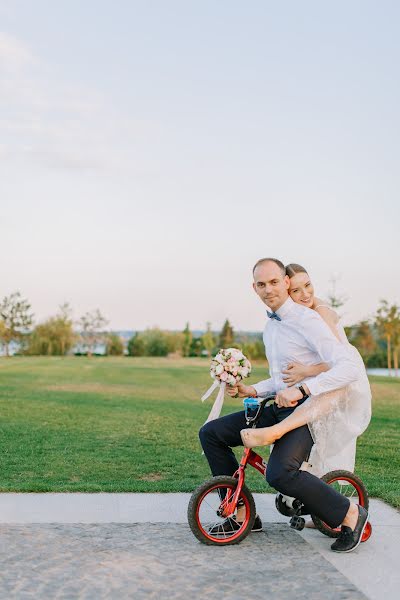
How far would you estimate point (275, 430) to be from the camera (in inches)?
229

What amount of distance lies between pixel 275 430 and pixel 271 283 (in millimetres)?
1057

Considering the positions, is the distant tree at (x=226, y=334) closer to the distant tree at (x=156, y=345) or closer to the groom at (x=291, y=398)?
the distant tree at (x=156, y=345)

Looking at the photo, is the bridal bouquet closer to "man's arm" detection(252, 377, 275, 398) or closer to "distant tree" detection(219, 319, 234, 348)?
"man's arm" detection(252, 377, 275, 398)

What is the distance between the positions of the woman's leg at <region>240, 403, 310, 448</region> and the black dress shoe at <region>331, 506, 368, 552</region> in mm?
783

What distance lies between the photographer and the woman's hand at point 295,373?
5984 mm

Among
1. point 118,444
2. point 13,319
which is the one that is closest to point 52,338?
point 13,319

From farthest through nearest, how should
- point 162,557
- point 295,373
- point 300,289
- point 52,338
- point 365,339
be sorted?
point 52,338
point 365,339
point 300,289
point 295,373
point 162,557

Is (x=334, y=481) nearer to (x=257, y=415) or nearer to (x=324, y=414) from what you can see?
(x=324, y=414)

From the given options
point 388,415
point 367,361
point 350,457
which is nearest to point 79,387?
point 388,415

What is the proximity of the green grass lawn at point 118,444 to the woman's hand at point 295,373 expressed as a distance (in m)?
2.20

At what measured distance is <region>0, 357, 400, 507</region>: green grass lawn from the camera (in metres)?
8.80

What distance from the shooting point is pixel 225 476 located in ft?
19.4

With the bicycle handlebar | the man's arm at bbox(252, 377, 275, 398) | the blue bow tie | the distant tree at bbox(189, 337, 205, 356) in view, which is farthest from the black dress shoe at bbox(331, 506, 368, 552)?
the distant tree at bbox(189, 337, 205, 356)

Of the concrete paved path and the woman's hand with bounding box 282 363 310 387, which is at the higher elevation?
the woman's hand with bounding box 282 363 310 387
